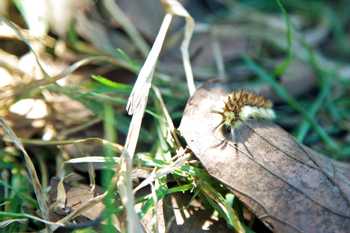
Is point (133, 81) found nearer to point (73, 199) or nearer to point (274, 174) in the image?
point (73, 199)

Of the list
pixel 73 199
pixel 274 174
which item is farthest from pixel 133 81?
pixel 274 174

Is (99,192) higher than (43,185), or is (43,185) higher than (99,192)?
(43,185)

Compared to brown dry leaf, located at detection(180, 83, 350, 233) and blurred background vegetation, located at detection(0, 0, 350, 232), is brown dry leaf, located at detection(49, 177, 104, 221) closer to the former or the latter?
blurred background vegetation, located at detection(0, 0, 350, 232)

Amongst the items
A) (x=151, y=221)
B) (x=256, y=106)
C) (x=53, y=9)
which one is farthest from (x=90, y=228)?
(x=53, y=9)

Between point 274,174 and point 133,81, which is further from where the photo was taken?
point 133,81

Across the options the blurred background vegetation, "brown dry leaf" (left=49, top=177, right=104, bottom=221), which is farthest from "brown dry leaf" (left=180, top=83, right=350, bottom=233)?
"brown dry leaf" (left=49, top=177, right=104, bottom=221)

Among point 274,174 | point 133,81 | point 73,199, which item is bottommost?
point 274,174

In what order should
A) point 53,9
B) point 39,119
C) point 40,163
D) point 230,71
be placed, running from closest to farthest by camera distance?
point 40,163 → point 39,119 → point 53,9 → point 230,71

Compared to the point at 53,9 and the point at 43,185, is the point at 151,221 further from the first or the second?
the point at 53,9
